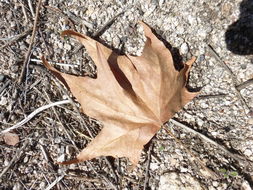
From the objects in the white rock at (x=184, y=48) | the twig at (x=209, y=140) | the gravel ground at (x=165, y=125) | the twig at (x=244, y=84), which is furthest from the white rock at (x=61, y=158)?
the twig at (x=244, y=84)

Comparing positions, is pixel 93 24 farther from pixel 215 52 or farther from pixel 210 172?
pixel 210 172

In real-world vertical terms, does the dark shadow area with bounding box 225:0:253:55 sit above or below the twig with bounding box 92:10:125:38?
above

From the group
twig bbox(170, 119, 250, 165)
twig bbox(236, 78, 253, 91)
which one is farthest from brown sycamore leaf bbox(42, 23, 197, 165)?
twig bbox(236, 78, 253, 91)

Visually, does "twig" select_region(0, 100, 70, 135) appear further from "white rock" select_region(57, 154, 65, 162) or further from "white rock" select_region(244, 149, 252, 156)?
"white rock" select_region(244, 149, 252, 156)

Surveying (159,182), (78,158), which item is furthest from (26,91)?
(159,182)

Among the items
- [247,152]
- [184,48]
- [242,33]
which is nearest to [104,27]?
[184,48]

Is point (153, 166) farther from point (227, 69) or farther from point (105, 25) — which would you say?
point (105, 25)
